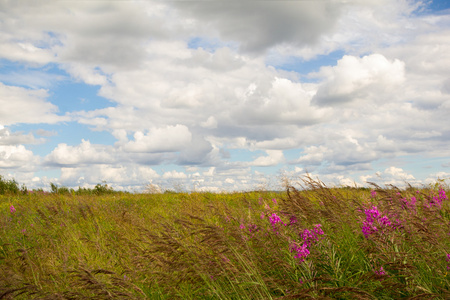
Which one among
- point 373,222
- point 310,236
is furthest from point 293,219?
point 373,222

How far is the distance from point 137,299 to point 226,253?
1426 millimetres

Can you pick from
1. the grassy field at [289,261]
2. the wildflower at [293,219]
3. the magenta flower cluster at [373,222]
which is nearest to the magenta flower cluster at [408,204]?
the grassy field at [289,261]

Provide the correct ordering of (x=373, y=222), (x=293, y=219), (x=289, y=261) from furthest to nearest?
(x=293, y=219)
(x=289, y=261)
(x=373, y=222)

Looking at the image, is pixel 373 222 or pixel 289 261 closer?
pixel 373 222

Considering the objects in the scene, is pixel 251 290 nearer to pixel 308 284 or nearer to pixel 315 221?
pixel 308 284

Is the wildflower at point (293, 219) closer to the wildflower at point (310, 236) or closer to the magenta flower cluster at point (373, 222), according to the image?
the wildflower at point (310, 236)

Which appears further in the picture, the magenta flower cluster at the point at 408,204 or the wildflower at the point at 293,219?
the magenta flower cluster at the point at 408,204

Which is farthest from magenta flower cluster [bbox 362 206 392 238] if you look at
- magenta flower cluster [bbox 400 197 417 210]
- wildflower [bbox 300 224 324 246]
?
magenta flower cluster [bbox 400 197 417 210]

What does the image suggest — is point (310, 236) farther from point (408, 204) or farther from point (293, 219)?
point (408, 204)

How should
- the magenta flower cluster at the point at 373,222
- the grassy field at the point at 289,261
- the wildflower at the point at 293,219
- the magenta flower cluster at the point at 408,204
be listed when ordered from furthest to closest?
the magenta flower cluster at the point at 408,204 < the wildflower at the point at 293,219 < the magenta flower cluster at the point at 373,222 < the grassy field at the point at 289,261

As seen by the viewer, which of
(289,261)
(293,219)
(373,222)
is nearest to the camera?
(373,222)

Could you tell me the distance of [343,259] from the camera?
388 centimetres

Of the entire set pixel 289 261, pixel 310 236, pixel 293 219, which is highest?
pixel 293 219

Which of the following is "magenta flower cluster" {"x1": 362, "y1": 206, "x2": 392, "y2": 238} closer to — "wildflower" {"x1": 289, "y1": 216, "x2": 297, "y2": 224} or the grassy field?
the grassy field
